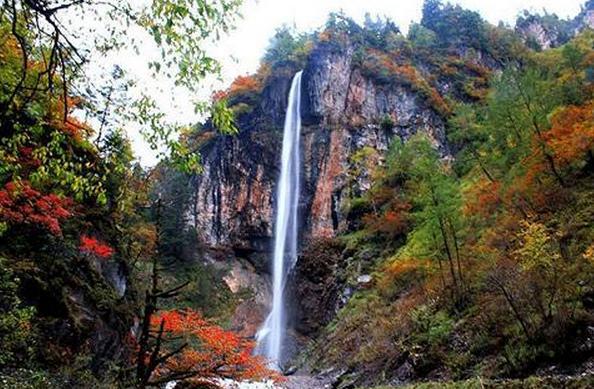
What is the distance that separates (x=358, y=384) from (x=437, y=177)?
825 centimetres

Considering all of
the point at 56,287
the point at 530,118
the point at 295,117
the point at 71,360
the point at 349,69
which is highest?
the point at 349,69

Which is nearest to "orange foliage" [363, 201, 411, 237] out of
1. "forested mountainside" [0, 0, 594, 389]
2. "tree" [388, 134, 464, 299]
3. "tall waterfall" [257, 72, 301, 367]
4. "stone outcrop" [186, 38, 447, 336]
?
"forested mountainside" [0, 0, 594, 389]

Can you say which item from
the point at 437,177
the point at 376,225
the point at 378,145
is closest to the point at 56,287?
the point at 437,177

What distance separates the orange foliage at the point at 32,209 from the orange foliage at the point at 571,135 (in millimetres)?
16364

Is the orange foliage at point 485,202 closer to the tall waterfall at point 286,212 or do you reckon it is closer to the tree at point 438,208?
the tree at point 438,208

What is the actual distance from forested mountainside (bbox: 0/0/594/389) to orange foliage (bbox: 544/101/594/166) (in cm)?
10

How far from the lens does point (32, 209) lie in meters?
10.8

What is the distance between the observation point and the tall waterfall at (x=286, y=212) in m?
35.3

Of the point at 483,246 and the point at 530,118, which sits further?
the point at 530,118

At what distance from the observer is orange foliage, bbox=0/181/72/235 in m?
9.54

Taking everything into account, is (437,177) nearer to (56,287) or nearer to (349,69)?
(56,287)

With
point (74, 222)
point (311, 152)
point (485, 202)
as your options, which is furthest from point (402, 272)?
point (311, 152)

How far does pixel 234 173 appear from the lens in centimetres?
4506

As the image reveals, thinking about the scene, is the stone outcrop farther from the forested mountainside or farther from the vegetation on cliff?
the vegetation on cliff
